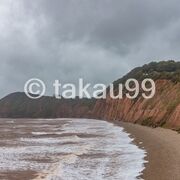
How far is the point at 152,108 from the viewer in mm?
75438

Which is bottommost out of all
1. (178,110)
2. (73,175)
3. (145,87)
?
(73,175)

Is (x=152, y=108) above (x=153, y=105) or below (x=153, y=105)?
below

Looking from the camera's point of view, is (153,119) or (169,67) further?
(169,67)

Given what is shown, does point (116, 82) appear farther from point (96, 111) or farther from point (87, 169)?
point (87, 169)

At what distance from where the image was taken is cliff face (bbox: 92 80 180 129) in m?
57.9

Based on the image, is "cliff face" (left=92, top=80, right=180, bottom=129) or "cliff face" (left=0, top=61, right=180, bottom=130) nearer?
"cliff face" (left=92, top=80, right=180, bottom=129)

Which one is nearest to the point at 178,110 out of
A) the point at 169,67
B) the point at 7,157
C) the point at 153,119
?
the point at 153,119

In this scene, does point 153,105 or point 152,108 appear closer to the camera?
point 152,108

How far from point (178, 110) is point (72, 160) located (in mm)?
28570

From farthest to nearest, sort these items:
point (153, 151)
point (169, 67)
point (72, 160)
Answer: point (169, 67), point (153, 151), point (72, 160)

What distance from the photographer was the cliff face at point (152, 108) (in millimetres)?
57922

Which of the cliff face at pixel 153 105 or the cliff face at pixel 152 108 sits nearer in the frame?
the cliff face at pixel 152 108

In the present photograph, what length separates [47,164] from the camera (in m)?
24.2

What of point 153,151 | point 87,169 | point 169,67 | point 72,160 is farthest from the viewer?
point 169,67
